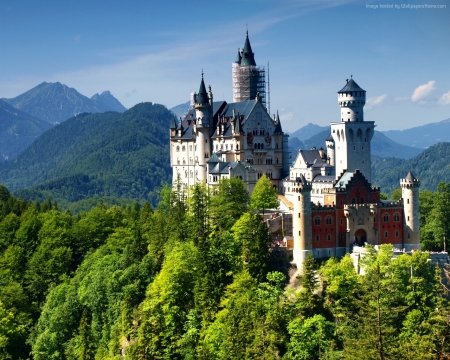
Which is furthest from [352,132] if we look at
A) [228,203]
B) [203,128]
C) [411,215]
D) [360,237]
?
[203,128]

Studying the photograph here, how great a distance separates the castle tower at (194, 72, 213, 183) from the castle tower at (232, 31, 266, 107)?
36.9ft

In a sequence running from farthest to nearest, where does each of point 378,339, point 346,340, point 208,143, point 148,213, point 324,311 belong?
1. point 208,143
2. point 148,213
3. point 324,311
4. point 346,340
5. point 378,339

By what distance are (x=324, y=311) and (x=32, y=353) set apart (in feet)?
133

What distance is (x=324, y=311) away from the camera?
77250 millimetres

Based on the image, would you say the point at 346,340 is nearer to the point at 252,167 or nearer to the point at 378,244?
the point at 378,244

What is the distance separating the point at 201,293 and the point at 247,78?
5503cm

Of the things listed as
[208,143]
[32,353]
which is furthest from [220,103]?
[32,353]

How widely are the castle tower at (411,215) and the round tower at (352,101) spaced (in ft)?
48.0

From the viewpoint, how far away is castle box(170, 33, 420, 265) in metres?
86.3

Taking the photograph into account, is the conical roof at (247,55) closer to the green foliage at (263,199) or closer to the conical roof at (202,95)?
the conical roof at (202,95)

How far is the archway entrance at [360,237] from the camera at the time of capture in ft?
287

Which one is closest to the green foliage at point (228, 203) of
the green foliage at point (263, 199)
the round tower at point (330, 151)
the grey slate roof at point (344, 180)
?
the green foliage at point (263, 199)

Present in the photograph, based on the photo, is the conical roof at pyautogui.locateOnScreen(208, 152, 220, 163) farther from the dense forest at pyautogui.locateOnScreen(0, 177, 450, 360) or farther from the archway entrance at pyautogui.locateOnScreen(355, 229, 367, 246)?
the archway entrance at pyautogui.locateOnScreen(355, 229, 367, 246)

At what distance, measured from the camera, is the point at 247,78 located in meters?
129
